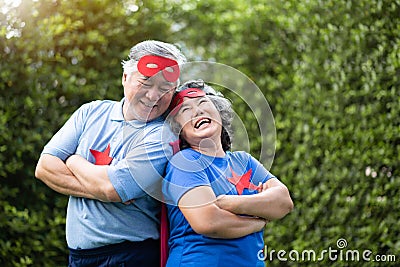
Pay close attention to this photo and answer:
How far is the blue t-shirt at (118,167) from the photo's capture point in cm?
255

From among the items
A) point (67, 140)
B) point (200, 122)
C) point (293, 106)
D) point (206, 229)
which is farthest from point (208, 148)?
point (293, 106)

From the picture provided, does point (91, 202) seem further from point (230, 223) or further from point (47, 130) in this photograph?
point (47, 130)

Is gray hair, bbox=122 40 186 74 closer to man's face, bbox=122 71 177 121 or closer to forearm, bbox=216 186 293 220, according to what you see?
man's face, bbox=122 71 177 121

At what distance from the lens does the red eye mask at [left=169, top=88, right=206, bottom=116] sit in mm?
2613

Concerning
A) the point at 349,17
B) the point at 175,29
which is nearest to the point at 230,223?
the point at 349,17

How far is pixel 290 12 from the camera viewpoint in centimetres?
482

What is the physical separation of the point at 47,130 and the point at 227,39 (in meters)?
1.81

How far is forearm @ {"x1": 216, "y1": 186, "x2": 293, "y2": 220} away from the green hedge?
1745 mm

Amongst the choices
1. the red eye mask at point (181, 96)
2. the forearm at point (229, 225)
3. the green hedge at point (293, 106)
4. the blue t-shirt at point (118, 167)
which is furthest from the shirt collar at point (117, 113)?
the green hedge at point (293, 106)

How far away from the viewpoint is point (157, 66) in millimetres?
2580

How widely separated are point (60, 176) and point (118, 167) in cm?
29

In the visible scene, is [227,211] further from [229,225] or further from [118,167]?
[118,167]

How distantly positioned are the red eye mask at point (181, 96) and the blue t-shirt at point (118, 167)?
0.24ft

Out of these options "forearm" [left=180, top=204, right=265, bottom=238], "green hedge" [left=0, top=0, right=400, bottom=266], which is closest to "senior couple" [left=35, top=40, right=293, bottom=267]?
"forearm" [left=180, top=204, right=265, bottom=238]
